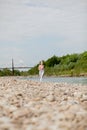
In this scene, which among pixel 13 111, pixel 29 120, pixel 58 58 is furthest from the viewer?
pixel 58 58

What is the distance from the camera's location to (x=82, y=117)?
18.6 feet

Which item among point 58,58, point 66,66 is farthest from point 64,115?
point 58,58

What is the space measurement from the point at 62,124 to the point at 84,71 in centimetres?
5925

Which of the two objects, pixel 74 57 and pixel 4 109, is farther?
pixel 74 57

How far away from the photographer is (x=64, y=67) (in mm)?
70438

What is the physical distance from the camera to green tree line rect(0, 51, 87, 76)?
64562 mm

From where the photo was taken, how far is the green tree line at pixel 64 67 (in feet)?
212

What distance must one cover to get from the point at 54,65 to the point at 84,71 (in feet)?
33.6

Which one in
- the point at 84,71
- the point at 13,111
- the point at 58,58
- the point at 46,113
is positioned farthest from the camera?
the point at 58,58

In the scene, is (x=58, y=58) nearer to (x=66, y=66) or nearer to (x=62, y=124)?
(x=66, y=66)

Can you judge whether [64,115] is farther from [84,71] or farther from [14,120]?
[84,71]

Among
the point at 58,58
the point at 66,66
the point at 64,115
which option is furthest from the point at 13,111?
the point at 58,58

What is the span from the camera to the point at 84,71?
6431 centimetres

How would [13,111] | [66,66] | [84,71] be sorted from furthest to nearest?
[66,66] → [84,71] → [13,111]
